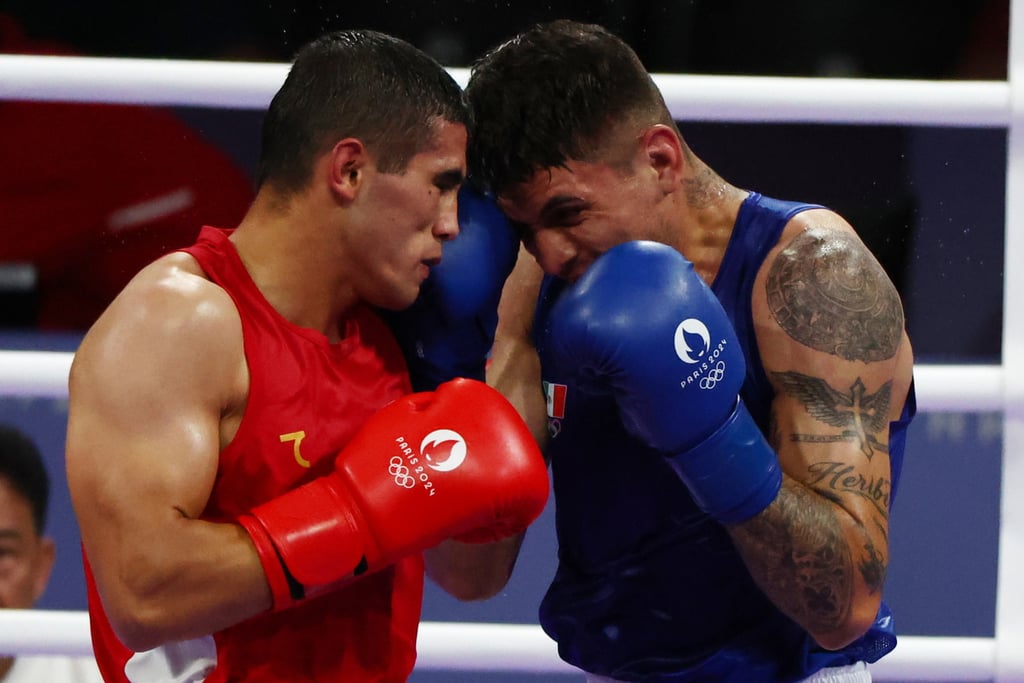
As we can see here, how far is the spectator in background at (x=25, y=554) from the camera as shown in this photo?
2.58m

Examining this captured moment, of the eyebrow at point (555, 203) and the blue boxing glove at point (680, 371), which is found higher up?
the eyebrow at point (555, 203)

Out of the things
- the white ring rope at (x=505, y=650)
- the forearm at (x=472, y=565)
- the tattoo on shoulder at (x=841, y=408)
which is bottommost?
the white ring rope at (x=505, y=650)

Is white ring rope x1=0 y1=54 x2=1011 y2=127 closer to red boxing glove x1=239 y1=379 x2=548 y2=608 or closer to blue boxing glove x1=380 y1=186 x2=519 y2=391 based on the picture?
blue boxing glove x1=380 y1=186 x2=519 y2=391

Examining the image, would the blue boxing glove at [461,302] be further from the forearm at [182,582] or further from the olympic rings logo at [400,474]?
the forearm at [182,582]

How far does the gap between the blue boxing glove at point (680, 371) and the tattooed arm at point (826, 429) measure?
0.21ft

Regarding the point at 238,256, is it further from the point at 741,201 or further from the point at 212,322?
the point at 741,201

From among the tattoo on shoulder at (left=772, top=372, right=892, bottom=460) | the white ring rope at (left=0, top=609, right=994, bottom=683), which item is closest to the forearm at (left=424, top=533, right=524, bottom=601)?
the white ring rope at (left=0, top=609, right=994, bottom=683)

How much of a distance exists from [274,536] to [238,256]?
14.3 inches

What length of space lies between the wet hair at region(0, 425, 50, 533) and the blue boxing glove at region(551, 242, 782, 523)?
1.70 metres

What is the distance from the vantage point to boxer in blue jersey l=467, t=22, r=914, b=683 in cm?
144

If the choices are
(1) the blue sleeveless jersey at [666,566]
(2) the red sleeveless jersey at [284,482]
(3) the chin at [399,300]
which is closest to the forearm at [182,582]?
(2) the red sleeveless jersey at [284,482]

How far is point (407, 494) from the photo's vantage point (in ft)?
4.65

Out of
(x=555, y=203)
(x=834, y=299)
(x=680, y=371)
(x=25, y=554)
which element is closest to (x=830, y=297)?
(x=834, y=299)

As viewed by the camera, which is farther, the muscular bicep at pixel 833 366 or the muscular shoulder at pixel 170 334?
the muscular bicep at pixel 833 366
